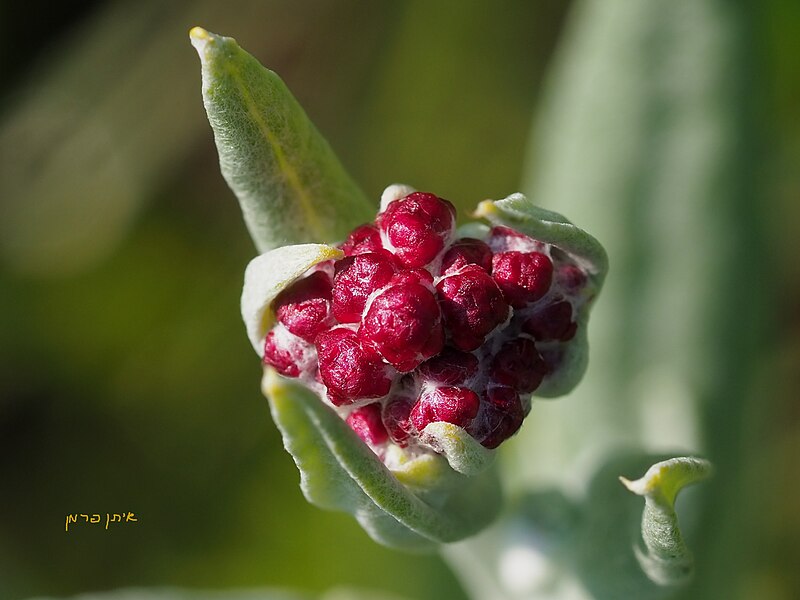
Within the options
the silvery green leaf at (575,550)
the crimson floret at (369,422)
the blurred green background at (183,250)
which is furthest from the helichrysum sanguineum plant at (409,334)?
the blurred green background at (183,250)

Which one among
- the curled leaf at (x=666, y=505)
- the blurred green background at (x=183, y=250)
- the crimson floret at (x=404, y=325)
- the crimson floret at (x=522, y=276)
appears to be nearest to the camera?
the crimson floret at (x=404, y=325)

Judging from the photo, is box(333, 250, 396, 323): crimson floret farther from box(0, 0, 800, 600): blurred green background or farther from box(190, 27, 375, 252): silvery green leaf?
box(0, 0, 800, 600): blurred green background

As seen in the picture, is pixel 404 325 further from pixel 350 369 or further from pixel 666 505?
pixel 666 505

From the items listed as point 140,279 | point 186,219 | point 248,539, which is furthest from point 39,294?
point 248,539

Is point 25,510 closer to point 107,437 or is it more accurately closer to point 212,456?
point 107,437

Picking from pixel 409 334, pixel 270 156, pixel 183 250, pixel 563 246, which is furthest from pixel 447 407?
pixel 183 250

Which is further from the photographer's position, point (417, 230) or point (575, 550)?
point (575, 550)

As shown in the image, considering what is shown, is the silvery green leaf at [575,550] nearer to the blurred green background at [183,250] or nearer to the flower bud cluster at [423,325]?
the flower bud cluster at [423,325]
